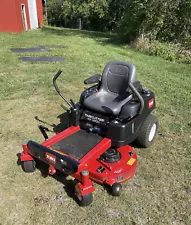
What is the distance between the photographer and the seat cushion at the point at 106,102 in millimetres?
2863

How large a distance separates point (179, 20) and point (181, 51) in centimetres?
148

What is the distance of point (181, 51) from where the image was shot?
8.95 meters

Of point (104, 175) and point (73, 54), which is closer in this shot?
point (104, 175)

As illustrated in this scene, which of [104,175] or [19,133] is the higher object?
[104,175]

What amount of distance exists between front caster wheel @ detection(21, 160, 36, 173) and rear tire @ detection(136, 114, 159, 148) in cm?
139

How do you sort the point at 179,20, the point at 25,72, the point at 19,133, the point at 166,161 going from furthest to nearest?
1. the point at 179,20
2. the point at 25,72
3. the point at 19,133
4. the point at 166,161

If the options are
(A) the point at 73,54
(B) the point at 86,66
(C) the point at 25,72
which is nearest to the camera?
(C) the point at 25,72

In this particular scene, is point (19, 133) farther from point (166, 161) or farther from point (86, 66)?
point (86, 66)

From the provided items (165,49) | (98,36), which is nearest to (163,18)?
(165,49)

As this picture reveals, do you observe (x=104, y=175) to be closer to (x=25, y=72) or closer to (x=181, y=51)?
(x=25, y=72)

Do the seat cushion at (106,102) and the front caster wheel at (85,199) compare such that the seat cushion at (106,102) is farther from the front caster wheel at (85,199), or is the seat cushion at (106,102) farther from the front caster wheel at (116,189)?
the front caster wheel at (85,199)

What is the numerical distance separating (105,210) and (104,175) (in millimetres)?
335

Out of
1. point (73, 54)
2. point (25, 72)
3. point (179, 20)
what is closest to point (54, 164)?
point (25, 72)

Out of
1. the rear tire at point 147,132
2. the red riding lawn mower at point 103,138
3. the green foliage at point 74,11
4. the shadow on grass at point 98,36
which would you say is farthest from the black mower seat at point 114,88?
the green foliage at point 74,11
